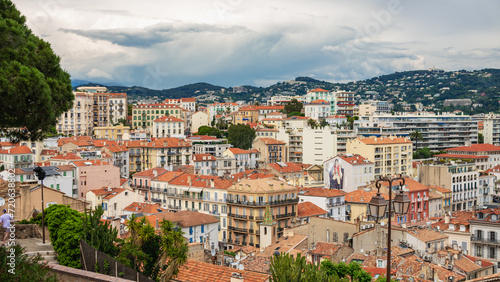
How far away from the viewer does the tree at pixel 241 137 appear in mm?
101438

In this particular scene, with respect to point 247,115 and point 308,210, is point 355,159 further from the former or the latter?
point 247,115

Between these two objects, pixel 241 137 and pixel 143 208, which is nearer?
pixel 143 208

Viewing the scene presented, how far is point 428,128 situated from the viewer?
111688mm

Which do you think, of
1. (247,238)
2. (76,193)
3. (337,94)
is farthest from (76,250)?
(337,94)

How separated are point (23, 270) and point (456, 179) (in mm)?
67180

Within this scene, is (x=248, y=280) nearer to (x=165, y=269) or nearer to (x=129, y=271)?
(x=165, y=269)

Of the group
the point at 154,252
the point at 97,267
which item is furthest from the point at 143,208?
the point at 97,267

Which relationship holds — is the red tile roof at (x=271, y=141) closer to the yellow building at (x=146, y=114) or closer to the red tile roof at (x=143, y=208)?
the yellow building at (x=146, y=114)

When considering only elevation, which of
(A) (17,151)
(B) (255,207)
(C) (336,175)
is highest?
(A) (17,151)

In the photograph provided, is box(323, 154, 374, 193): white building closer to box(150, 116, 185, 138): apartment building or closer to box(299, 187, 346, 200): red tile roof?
box(299, 187, 346, 200): red tile roof

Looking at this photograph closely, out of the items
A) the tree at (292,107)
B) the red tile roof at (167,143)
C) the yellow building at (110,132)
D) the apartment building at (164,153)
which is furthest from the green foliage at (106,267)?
the tree at (292,107)

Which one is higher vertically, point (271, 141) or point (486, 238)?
point (271, 141)

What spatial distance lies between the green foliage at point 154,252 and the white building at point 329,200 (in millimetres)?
36565

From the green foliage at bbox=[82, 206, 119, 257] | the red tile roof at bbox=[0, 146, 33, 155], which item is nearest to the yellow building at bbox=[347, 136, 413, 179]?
the red tile roof at bbox=[0, 146, 33, 155]
